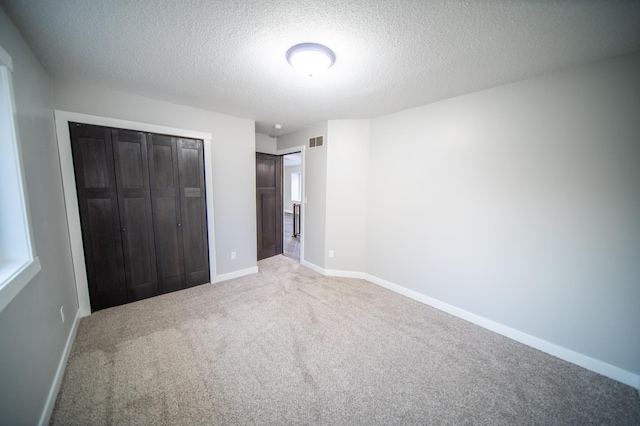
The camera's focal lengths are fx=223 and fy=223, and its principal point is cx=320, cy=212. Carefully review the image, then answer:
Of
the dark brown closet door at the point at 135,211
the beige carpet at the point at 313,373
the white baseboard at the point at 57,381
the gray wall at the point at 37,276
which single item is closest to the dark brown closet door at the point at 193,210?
the dark brown closet door at the point at 135,211

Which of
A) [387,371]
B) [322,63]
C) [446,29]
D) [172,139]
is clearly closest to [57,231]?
[172,139]

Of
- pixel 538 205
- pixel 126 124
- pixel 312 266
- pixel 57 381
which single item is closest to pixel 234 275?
pixel 312 266

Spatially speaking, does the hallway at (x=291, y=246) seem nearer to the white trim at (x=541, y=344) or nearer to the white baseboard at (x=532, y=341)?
the white baseboard at (x=532, y=341)

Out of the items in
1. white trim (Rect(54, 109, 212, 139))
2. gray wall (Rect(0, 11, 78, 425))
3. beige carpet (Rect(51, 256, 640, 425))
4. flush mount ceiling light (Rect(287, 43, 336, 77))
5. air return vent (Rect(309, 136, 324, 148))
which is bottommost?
beige carpet (Rect(51, 256, 640, 425))

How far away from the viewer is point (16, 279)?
120 cm

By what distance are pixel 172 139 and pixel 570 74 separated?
408cm

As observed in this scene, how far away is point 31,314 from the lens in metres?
1.37

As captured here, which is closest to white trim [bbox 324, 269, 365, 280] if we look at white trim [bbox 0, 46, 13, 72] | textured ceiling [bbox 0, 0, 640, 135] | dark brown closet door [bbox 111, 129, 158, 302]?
dark brown closet door [bbox 111, 129, 158, 302]

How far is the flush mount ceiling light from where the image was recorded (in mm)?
1631

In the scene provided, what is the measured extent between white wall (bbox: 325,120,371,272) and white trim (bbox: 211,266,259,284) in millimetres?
1229

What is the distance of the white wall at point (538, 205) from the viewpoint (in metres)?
1.71

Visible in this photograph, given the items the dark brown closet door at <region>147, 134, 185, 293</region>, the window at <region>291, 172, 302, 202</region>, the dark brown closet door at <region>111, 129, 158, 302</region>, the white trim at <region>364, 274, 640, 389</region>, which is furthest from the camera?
the window at <region>291, 172, 302, 202</region>

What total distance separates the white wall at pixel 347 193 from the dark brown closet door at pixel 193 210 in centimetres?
184

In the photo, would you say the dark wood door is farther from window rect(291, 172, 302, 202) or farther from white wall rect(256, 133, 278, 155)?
window rect(291, 172, 302, 202)
